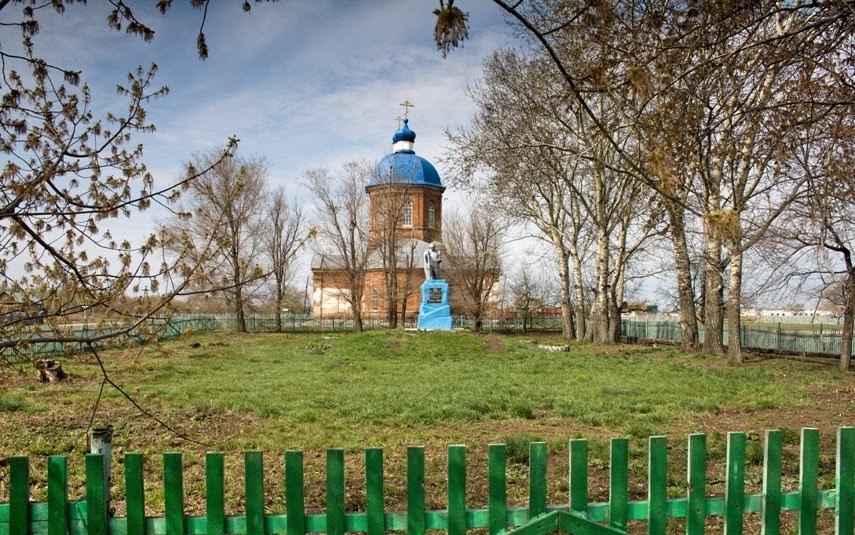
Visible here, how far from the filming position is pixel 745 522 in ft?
15.2

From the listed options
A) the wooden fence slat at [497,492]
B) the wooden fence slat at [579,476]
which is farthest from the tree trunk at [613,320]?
the wooden fence slat at [497,492]

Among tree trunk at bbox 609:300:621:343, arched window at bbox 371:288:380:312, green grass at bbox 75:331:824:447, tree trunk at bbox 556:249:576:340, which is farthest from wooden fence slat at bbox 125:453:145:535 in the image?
arched window at bbox 371:288:380:312

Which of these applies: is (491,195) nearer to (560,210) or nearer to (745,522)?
(560,210)

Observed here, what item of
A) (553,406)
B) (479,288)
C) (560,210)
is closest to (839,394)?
(553,406)

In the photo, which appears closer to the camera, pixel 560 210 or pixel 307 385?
pixel 307 385

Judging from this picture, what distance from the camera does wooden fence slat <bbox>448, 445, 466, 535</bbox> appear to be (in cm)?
313

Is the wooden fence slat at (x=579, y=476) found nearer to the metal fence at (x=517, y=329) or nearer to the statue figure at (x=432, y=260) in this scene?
the metal fence at (x=517, y=329)

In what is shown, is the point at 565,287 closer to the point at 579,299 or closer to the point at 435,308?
the point at 579,299

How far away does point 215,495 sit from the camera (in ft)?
9.98

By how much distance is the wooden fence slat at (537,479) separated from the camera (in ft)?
10.3

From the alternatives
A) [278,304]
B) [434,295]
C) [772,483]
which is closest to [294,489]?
[772,483]

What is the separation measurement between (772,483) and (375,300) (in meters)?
A: 51.9

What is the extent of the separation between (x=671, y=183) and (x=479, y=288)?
142ft

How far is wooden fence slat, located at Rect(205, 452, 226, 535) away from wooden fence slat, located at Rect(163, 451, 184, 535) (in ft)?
0.41
